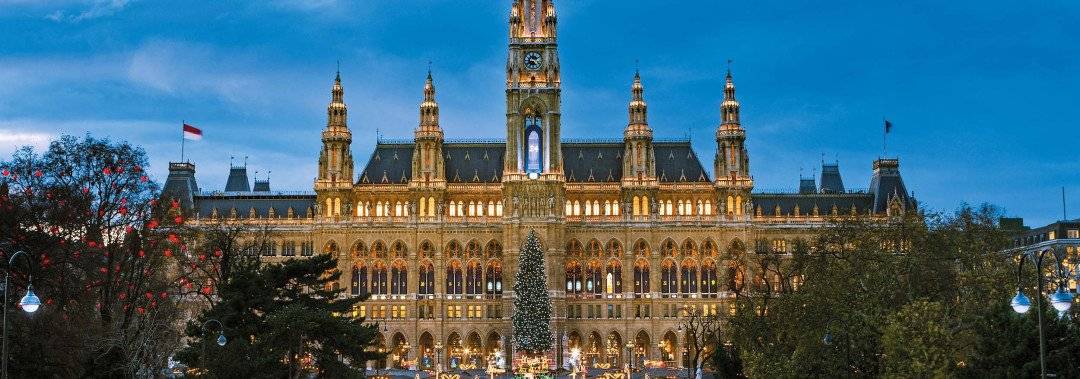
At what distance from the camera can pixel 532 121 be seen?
148500 millimetres

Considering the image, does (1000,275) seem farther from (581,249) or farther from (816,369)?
(581,249)

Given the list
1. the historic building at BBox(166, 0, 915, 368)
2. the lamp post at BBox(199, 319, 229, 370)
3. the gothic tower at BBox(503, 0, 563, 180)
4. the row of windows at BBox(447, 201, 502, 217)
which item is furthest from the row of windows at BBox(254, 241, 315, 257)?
the lamp post at BBox(199, 319, 229, 370)

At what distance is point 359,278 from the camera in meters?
148

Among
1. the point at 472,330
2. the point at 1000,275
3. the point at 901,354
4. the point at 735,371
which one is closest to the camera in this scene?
the point at 901,354

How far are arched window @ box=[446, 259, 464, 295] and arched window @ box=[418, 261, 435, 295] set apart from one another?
1718 mm

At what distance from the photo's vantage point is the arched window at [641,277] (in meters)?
148

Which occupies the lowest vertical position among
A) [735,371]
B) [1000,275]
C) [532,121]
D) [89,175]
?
[735,371]

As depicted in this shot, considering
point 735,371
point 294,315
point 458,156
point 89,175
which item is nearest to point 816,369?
point 735,371

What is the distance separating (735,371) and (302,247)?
226ft

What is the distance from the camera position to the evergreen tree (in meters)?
134

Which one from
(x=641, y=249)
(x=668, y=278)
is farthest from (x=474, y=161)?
(x=668, y=278)

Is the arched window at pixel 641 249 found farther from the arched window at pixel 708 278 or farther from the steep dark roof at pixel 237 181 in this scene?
the steep dark roof at pixel 237 181

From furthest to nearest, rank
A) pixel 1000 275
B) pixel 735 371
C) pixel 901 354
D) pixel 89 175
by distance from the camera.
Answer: pixel 735 371, pixel 89 175, pixel 1000 275, pixel 901 354

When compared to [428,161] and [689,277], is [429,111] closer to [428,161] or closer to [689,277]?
[428,161]
